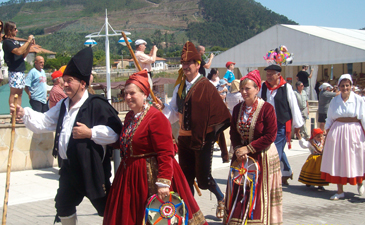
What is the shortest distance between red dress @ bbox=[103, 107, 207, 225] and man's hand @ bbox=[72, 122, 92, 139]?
0.36 m

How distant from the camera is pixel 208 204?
5859mm

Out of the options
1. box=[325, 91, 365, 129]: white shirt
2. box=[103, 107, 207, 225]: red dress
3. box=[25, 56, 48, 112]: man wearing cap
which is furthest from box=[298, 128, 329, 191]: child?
box=[25, 56, 48, 112]: man wearing cap

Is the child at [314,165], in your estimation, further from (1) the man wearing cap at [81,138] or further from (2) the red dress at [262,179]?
(1) the man wearing cap at [81,138]

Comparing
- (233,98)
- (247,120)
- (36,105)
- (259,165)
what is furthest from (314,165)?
(36,105)

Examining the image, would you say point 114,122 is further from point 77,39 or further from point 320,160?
point 77,39

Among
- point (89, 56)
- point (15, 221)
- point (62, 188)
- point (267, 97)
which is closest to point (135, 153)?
point (62, 188)

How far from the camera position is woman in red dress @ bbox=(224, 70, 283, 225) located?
14.5ft

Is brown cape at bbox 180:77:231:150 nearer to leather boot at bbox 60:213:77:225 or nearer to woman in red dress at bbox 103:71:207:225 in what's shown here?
woman in red dress at bbox 103:71:207:225

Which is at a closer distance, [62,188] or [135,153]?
[135,153]

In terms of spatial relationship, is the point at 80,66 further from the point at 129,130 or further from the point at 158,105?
the point at 158,105

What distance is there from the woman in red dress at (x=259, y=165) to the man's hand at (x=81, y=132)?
6.14 feet

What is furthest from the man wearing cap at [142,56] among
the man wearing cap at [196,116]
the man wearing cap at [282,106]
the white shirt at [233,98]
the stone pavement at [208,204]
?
the man wearing cap at [196,116]

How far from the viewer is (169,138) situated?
3.38m

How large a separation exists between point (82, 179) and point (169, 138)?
900 mm
